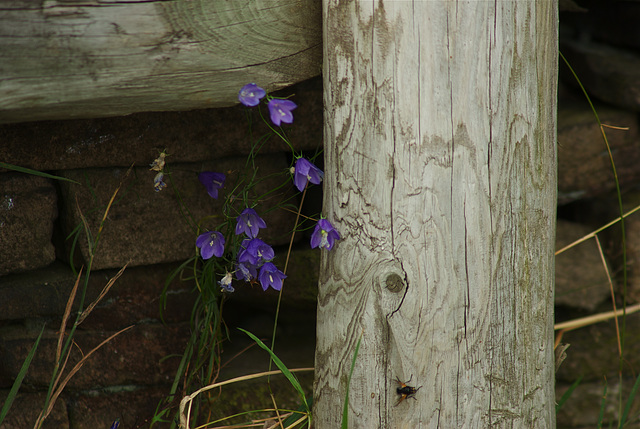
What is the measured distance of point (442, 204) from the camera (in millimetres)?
1313

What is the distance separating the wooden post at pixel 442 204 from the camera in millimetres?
1281

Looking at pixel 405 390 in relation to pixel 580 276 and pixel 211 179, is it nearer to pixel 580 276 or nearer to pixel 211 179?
pixel 211 179

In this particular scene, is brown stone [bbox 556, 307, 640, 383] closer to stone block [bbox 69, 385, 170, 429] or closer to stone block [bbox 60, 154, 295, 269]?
stone block [bbox 60, 154, 295, 269]

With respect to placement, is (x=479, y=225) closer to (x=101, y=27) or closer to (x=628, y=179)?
(x=101, y=27)

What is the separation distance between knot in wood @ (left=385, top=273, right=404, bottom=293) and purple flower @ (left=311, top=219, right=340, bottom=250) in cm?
16

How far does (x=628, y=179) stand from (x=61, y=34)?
2246 mm

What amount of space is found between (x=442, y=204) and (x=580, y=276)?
4.61 feet

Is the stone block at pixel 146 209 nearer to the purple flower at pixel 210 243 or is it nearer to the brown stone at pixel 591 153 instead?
the purple flower at pixel 210 243

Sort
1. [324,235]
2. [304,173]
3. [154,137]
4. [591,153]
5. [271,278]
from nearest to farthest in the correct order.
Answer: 1. [324,235]
2. [304,173]
3. [271,278]
4. [154,137]
5. [591,153]

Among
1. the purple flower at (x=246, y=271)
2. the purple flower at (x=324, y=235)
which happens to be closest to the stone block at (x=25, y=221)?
the purple flower at (x=246, y=271)

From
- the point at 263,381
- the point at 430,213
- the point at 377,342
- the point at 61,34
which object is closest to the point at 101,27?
the point at 61,34

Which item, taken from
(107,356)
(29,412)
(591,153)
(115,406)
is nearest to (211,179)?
(107,356)

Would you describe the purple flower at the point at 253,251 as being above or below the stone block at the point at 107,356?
above

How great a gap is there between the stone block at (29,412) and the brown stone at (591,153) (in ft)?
6.72
